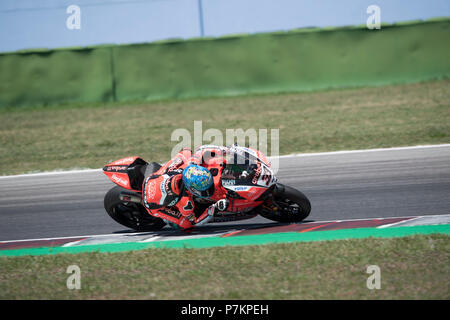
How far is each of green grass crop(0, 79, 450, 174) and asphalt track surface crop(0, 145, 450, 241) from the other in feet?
3.13

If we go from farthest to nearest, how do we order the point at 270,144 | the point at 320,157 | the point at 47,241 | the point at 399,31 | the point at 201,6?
the point at 201,6 < the point at 399,31 < the point at 270,144 < the point at 320,157 < the point at 47,241

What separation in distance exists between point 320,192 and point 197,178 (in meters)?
2.83

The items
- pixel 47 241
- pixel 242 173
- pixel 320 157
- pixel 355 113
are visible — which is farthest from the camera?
pixel 355 113

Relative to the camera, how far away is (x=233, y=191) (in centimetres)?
592

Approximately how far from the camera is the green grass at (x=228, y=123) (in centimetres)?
1126

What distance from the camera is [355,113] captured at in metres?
13.7

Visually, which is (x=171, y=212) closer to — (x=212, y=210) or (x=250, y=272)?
(x=212, y=210)

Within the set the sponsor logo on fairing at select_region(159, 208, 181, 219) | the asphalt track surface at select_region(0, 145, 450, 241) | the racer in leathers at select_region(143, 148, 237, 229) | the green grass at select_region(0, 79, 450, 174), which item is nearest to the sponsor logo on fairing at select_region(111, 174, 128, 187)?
the racer in leathers at select_region(143, 148, 237, 229)

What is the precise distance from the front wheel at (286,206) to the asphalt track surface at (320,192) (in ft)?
0.88

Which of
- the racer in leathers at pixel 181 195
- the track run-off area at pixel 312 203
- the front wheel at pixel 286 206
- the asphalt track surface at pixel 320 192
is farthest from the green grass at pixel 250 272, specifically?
the asphalt track surface at pixel 320 192
